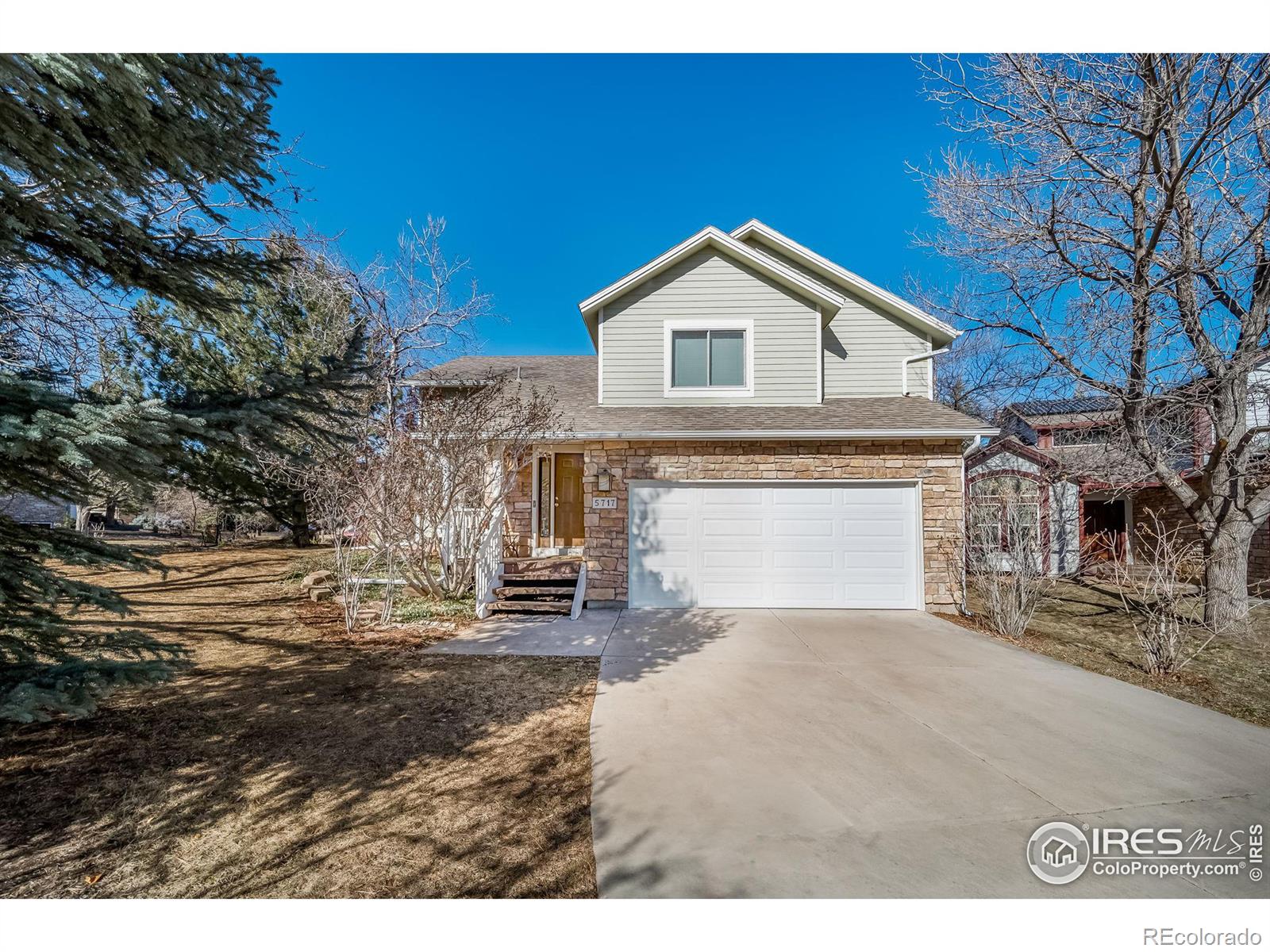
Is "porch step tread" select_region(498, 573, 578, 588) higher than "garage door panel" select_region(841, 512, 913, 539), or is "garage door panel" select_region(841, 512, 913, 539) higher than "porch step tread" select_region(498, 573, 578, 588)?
"garage door panel" select_region(841, 512, 913, 539)

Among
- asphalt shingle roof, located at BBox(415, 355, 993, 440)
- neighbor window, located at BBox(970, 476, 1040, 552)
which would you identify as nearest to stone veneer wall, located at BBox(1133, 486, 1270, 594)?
neighbor window, located at BBox(970, 476, 1040, 552)

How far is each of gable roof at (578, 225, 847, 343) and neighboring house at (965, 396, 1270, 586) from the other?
4.64m

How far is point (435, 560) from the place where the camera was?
990 cm

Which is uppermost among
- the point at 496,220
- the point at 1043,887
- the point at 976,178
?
the point at 496,220

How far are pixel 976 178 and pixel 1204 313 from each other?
12.7 feet

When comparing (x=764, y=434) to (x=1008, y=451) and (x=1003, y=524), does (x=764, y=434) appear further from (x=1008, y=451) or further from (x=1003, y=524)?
(x=1008, y=451)

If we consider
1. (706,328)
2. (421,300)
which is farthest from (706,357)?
(421,300)

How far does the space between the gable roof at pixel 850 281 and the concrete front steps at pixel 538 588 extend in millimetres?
Result: 7896

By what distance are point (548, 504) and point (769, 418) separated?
5.19 metres

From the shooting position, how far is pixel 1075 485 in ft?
46.5

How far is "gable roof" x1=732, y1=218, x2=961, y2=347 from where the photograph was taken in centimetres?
1021

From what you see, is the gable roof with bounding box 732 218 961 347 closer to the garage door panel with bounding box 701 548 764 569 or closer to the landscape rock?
the garage door panel with bounding box 701 548 764 569
